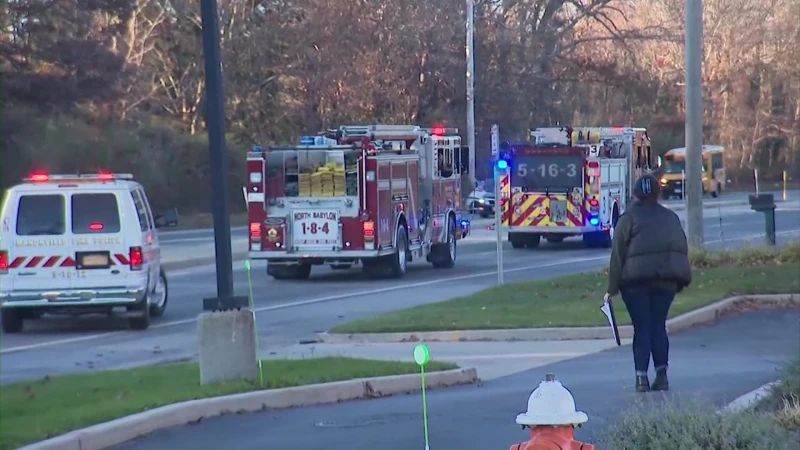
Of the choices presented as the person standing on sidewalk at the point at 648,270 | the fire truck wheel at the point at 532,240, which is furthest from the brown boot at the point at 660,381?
the fire truck wheel at the point at 532,240

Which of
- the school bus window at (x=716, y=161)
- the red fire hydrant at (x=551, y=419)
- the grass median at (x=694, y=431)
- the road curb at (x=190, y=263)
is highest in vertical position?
the school bus window at (x=716, y=161)

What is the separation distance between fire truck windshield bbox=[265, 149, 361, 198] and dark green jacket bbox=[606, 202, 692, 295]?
1350cm

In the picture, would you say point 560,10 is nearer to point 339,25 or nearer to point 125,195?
point 339,25

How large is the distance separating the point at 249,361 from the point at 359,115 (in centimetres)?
3681

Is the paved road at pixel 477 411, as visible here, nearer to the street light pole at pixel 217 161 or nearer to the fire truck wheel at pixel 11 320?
the street light pole at pixel 217 161

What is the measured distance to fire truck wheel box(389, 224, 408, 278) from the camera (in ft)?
82.1

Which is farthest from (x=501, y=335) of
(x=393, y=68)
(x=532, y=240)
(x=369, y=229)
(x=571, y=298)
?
(x=393, y=68)

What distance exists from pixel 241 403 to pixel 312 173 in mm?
14137

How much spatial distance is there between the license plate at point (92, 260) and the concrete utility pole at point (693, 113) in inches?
380

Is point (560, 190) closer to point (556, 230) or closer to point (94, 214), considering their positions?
point (556, 230)

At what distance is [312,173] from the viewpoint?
24.2m

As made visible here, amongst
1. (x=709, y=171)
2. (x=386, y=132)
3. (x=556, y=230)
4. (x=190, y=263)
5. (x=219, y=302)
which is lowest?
(x=190, y=263)

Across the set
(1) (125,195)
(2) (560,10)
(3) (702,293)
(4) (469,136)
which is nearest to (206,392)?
(1) (125,195)

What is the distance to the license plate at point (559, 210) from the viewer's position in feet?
104
